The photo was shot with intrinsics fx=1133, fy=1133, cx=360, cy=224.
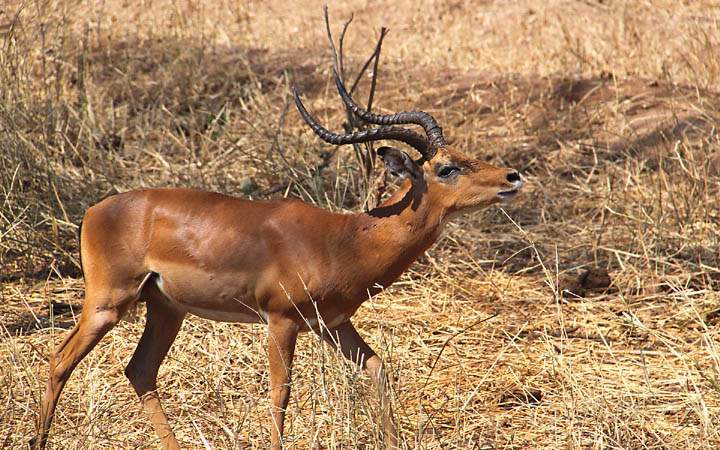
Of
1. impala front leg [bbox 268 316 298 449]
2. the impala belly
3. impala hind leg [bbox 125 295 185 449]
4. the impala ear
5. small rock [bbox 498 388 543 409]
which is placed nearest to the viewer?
impala front leg [bbox 268 316 298 449]

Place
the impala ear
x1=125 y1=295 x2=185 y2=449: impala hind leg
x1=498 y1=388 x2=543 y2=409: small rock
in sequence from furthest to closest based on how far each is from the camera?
x1=498 y1=388 x2=543 y2=409: small rock, x1=125 y1=295 x2=185 y2=449: impala hind leg, the impala ear

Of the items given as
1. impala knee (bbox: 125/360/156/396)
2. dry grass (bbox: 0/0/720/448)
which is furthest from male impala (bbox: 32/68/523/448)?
dry grass (bbox: 0/0/720/448)

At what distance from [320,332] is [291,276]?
31 cm

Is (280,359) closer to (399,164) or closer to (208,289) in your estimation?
(208,289)

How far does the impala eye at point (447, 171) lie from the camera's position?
5.21 m

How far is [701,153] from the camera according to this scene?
8.66 m

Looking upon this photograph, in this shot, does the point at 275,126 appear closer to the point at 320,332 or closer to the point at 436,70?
the point at 436,70

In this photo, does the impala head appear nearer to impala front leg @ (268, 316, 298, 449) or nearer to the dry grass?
the dry grass

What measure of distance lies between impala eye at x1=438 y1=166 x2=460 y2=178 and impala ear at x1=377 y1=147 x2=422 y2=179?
103 mm

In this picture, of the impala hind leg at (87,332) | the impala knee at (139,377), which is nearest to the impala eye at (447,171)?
the impala hind leg at (87,332)

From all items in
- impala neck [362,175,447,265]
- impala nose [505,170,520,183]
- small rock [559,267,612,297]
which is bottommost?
small rock [559,267,612,297]

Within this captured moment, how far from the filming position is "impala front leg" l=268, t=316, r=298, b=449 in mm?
5007

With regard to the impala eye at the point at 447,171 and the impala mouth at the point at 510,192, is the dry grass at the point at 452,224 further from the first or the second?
the impala eye at the point at 447,171

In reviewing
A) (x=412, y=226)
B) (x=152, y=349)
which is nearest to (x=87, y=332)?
(x=152, y=349)
